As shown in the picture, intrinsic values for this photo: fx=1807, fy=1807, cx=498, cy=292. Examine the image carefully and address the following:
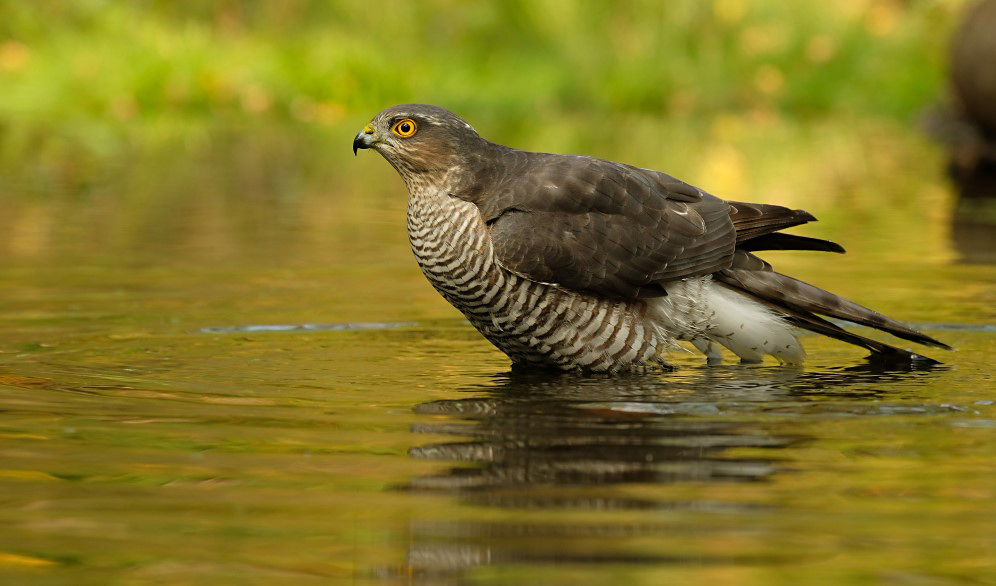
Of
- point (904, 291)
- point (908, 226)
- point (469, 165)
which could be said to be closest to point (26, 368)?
point (469, 165)

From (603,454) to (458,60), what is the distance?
1898 cm

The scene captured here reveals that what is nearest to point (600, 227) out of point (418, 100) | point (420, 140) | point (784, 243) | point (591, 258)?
point (591, 258)

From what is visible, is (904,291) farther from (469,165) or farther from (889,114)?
(889,114)

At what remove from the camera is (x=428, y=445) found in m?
5.37

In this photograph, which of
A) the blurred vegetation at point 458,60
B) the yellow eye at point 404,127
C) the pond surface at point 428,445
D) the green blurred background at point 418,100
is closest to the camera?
the pond surface at point 428,445

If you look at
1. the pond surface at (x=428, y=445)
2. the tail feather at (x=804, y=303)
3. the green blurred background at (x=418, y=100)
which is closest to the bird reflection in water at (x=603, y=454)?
the pond surface at (x=428, y=445)

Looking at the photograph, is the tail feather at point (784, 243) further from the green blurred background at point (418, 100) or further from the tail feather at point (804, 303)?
the green blurred background at point (418, 100)

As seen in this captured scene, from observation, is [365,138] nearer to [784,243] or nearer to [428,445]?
[784,243]

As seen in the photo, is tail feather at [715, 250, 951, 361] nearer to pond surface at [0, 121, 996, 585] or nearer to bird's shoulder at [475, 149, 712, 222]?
pond surface at [0, 121, 996, 585]

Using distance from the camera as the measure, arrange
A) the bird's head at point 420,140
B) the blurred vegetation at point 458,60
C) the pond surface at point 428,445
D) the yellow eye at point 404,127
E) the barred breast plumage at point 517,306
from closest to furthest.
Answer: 1. the pond surface at point 428,445
2. the barred breast plumage at point 517,306
3. the bird's head at point 420,140
4. the yellow eye at point 404,127
5. the blurred vegetation at point 458,60

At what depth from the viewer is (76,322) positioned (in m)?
8.20

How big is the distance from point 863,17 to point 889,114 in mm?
1372

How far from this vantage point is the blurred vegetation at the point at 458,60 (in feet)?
70.3

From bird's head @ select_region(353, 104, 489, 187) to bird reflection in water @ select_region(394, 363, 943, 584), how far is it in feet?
2.78
